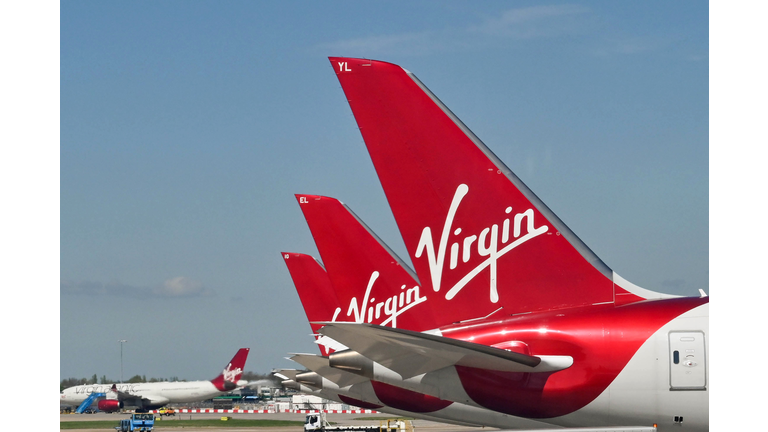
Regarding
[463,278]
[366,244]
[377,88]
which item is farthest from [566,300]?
[366,244]

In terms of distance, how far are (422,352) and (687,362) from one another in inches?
144

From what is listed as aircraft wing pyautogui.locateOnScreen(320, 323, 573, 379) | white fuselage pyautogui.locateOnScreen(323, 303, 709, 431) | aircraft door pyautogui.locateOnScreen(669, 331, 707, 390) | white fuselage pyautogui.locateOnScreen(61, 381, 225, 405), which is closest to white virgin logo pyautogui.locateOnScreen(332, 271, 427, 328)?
aircraft wing pyautogui.locateOnScreen(320, 323, 573, 379)

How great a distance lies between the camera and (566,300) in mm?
11633

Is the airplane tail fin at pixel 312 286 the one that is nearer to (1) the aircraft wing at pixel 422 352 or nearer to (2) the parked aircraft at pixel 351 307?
(2) the parked aircraft at pixel 351 307

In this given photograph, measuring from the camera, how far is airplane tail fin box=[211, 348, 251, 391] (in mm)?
Answer: 103750

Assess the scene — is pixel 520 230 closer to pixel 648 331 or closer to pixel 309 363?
A: pixel 648 331

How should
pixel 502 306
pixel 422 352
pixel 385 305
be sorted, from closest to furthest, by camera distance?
pixel 422 352 < pixel 502 306 < pixel 385 305

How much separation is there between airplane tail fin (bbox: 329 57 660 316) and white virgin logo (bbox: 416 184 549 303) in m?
0.02

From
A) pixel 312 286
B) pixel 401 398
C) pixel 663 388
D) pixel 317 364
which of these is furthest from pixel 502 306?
pixel 312 286

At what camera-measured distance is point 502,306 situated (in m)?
11.9

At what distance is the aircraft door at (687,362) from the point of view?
10477 millimetres

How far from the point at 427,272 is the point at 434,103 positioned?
2667mm

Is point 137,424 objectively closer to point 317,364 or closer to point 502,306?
point 317,364

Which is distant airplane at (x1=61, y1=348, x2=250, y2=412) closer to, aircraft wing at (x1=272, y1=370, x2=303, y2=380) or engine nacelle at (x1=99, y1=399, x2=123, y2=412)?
engine nacelle at (x1=99, y1=399, x2=123, y2=412)
